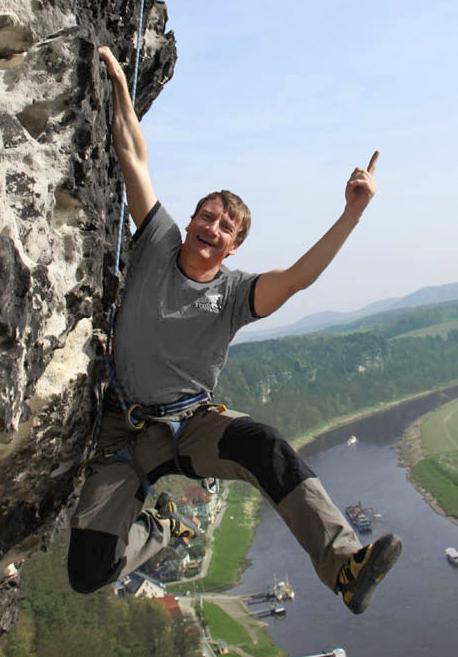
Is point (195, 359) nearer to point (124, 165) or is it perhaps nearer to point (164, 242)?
point (164, 242)

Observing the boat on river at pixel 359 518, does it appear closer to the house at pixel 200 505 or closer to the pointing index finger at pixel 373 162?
the house at pixel 200 505

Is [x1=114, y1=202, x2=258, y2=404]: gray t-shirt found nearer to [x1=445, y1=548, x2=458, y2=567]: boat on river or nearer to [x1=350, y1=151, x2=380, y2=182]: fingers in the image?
[x1=350, y1=151, x2=380, y2=182]: fingers

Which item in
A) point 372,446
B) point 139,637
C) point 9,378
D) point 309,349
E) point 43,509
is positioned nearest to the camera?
point 9,378

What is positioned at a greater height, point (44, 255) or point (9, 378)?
point (44, 255)

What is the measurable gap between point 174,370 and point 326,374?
230ft

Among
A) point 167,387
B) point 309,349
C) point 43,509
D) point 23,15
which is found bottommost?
point 309,349

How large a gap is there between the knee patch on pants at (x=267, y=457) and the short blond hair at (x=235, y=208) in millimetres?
844

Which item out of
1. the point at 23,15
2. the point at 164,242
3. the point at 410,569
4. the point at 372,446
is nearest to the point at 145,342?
the point at 164,242

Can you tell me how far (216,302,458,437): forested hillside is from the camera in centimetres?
6028

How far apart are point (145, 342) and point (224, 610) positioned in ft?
79.7

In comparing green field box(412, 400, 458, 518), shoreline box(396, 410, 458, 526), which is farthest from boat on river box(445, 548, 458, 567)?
green field box(412, 400, 458, 518)

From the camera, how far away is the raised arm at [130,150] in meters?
3.13

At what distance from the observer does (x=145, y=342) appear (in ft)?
9.79

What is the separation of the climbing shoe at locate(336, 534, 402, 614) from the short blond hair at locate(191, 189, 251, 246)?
1.40m
